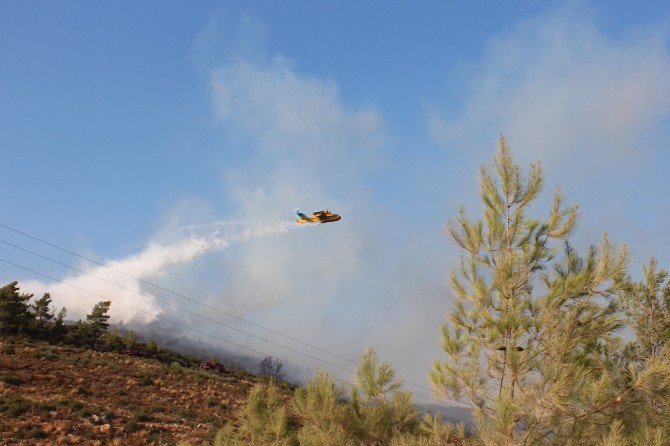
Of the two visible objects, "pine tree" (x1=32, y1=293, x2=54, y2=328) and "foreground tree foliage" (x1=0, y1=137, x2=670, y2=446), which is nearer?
"foreground tree foliage" (x1=0, y1=137, x2=670, y2=446)

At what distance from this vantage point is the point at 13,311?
44719 mm

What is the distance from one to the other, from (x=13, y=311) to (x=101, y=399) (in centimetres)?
2520

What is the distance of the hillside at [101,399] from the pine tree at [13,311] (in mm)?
4292

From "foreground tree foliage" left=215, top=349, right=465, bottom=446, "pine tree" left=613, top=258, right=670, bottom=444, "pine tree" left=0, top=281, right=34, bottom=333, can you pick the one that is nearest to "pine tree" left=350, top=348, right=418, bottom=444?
"foreground tree foliage" left=215, top=349, right=465, bottom=446

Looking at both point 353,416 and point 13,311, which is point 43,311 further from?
point 353,416

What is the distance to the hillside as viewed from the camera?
68.9 feet

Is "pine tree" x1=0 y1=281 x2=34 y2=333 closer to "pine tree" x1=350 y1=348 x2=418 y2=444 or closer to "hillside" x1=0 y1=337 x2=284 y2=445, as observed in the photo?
"hillside" x1=0 y1=337 x2=284 y2=445

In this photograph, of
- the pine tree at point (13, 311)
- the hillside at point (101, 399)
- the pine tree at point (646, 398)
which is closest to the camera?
the pine tree at point (646, 398)

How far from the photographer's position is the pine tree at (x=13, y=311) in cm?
4366

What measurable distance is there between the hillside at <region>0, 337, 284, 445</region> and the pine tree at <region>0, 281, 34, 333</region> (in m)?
4.29

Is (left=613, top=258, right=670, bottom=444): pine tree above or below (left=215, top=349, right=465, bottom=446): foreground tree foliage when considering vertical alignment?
above

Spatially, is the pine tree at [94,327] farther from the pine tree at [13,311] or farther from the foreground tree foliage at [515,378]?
the foreground tree foliage at [515,378]

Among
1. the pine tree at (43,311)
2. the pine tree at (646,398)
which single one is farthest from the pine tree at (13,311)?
the pine tree at (646,398)

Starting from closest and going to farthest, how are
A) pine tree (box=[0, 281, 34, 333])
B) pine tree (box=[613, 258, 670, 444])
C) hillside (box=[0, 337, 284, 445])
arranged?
1. pine tree (box=[613, 258, 670, 444])
2. hillside (box=[0, 337, 284, 445])
3. pine tree (box=[0, 281, 34, 333])
